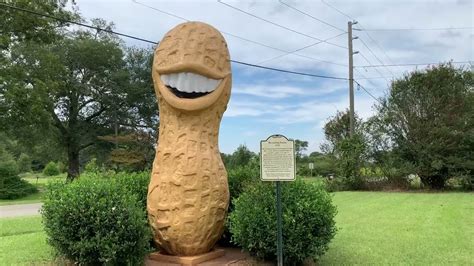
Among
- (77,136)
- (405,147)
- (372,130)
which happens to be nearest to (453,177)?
(405,147)

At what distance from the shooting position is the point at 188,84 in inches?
288

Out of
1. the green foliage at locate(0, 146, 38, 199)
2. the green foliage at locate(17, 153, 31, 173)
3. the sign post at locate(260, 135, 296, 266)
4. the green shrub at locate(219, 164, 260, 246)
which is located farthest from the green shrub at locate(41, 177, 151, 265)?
the green foliage at locate(17, 153, 31, 173)

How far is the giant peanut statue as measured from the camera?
698cm

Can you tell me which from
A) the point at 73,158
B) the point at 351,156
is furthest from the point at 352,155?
the point at 73,158

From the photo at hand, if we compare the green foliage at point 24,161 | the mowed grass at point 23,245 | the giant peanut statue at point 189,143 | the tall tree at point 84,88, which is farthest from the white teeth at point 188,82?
the green foliage at point 24,161

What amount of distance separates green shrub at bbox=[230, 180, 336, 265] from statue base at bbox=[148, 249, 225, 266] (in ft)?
2.22

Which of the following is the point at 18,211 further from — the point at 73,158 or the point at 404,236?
the point at 73,158

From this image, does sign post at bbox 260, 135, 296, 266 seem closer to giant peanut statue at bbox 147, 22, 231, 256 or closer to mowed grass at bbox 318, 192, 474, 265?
giant peanut statue at bbox 147, 22, 231, 256

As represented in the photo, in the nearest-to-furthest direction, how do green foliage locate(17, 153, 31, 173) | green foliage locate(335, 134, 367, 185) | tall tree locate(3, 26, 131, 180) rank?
1. green foliage locate(335, 134, 367, 185)
2. tall tree locate(3, 26, 131, 180)
3. green foliage locate(17, 153, 31, 173)

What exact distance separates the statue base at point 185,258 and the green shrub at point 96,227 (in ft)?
2.83

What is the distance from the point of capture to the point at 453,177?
22.6 metres

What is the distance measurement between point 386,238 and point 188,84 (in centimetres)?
491

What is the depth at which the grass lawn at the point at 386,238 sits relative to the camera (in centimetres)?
740

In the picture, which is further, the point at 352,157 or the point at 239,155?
the point at 239,155
